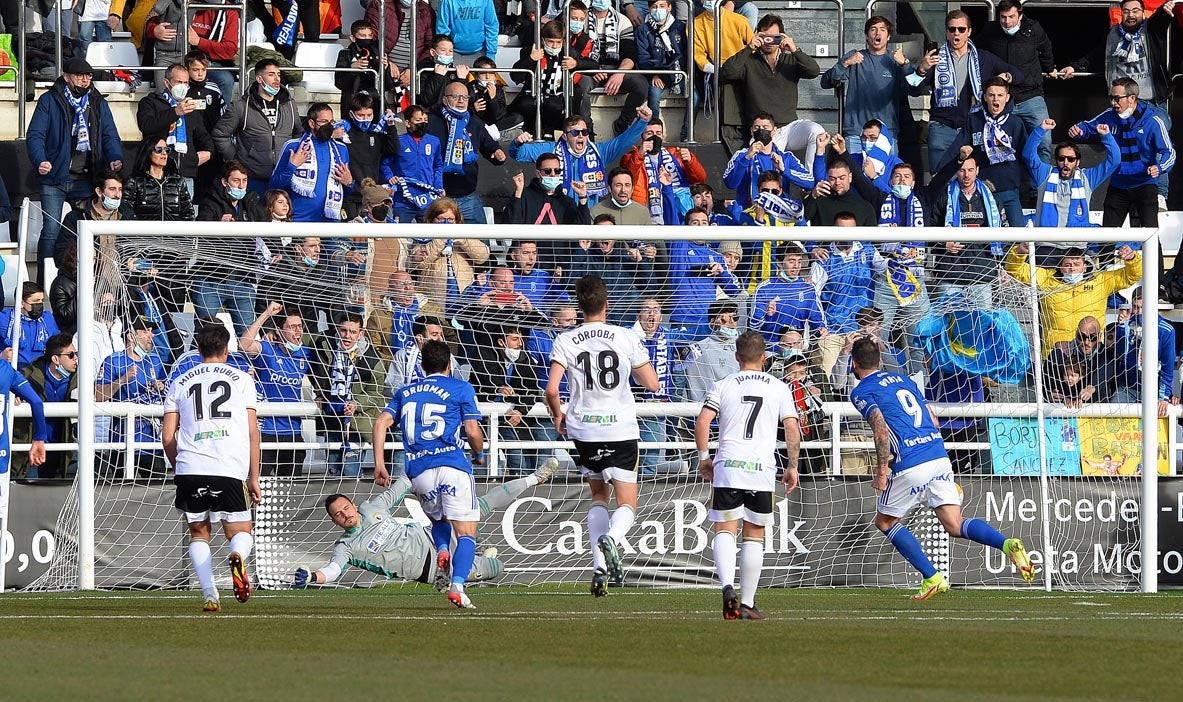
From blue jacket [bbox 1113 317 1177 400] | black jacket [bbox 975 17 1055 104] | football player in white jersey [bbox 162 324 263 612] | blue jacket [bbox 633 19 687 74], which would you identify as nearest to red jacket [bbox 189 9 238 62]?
blue jacket [bbox 633 19 687 74]

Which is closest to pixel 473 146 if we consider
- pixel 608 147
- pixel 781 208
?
pixel 608 147

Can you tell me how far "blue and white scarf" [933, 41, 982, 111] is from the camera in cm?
1753

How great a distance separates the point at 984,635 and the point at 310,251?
21.4 ft

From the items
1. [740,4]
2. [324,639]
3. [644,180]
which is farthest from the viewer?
[740,4]

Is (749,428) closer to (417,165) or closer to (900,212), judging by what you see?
(900,212)

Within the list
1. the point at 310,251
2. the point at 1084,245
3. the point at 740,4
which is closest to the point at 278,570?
the point at 310,251

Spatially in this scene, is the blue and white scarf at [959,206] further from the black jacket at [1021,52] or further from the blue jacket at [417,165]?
the blue jacket at [417,165]

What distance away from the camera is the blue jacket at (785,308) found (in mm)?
14133

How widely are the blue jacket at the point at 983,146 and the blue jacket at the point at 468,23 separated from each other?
15.4 ft

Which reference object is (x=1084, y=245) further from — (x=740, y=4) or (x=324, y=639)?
(x=324, y=639)

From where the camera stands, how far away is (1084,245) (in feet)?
51.4

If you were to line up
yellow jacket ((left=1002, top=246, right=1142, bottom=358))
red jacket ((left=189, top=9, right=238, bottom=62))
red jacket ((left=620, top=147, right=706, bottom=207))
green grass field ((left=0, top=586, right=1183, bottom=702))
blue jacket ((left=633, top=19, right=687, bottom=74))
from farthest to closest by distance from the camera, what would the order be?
1. blue jacket ((left=633, top=19, right=687, bottom=74))
2. red jacket ((left=189, top=9, right=238, bottom=62))
3. red jacket ((left=620, top=147, right=706, bottom=207))
4. yellow jacket ((left=1002, top=246, right=1142, bottom=358))
5. green grass field ((left=0, top=586, right=1183, bottom=702))

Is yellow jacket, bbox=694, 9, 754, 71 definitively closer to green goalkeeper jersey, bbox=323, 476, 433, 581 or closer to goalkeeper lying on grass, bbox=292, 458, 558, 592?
goalkeeper lying on grass, bbox=292, 458, 558, 592

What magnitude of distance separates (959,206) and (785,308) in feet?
9.26
